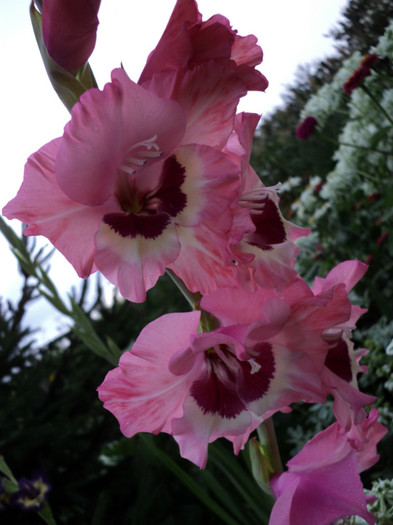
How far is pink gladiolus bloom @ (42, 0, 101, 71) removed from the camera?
31 cm

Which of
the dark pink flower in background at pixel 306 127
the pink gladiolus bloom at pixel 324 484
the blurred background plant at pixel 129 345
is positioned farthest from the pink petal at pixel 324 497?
the dark pink flower in background at pixel 306 127

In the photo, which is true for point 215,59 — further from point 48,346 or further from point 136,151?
point 48,346

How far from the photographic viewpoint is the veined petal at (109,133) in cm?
28

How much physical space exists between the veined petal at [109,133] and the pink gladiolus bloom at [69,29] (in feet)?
0.17

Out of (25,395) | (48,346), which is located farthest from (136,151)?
(48,346)

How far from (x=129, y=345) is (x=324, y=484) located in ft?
2.17

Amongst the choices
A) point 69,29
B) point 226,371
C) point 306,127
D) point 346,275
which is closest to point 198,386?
point 226,371

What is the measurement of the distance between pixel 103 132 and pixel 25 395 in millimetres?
1115

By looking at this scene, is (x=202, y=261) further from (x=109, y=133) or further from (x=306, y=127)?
(x=306, y=127)

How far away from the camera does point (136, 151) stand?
31 centimetres

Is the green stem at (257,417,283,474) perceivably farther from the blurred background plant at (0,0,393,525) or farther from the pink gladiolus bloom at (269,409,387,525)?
the blurred background plant at (0,0,393,525)

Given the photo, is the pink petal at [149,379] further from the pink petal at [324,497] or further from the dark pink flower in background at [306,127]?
the dark pink flower in background at [306,127]

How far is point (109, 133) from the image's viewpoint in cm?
29

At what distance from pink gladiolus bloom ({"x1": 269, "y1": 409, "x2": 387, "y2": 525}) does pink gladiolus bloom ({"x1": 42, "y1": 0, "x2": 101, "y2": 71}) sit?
30 cm
